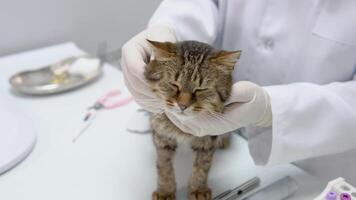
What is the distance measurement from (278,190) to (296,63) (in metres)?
0.25

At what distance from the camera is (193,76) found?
621 millimetres

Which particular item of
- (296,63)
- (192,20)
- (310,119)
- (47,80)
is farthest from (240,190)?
(47,80)

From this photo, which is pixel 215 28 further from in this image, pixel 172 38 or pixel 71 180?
pixel 71 180

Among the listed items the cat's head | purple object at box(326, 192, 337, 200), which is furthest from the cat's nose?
purple object at box(326, 192, 337, 200)

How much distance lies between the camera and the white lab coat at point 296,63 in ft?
2.34

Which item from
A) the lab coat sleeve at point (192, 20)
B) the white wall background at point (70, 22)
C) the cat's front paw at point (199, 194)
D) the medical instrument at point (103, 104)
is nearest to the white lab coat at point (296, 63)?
the lab coat sleeve at point (192, 20)

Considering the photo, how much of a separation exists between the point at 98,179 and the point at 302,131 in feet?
1.23

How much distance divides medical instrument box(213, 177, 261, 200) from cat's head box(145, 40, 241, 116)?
155 mm

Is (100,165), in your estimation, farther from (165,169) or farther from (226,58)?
(226,58)

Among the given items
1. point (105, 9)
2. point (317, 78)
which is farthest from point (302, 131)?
point (105, 9)

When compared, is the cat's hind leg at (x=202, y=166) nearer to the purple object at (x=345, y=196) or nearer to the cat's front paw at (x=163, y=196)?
the cat's front paw at (x=163, y=196)

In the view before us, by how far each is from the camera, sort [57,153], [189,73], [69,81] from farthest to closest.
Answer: [69,81] → [57,153] → [189,73]

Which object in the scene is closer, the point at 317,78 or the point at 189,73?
the point at 189,73

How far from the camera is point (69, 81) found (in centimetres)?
106
